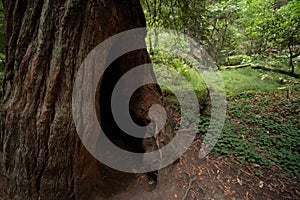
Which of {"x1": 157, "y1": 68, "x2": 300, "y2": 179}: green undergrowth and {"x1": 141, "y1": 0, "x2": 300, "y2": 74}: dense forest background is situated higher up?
{"x1": 141, "y1": 0, "x2": 300, "y2": 74}: dense forest background

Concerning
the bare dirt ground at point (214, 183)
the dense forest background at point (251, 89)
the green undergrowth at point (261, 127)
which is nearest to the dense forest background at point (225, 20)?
the dense forest background at point (251, 89)

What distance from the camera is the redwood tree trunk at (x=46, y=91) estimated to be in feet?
5.89

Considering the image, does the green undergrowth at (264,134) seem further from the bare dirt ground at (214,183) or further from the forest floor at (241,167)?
the bare dirt ground at (214,183)

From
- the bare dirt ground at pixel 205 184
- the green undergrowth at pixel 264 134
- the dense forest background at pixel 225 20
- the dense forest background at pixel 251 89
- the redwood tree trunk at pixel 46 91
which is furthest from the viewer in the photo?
the dense forest background at pixel 225 20

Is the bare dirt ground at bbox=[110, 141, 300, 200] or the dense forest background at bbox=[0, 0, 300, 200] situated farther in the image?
the dense forest background at bbox=[0, 0, 300, 200]

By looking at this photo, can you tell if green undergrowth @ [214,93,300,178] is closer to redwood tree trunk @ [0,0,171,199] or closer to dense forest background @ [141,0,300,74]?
dense forest background @ [141,0,300,74]

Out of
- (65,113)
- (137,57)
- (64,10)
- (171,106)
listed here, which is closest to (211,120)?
(171,106)

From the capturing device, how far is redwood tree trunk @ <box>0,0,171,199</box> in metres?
1.79

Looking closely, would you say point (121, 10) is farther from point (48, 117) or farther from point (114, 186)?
point (114, 186)

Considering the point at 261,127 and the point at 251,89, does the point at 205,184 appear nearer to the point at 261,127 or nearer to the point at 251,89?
the point at 261,127

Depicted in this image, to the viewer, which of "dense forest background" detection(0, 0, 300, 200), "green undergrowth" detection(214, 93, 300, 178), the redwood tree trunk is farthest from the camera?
"green undergrowth" detection(214, 93, 300, 178)

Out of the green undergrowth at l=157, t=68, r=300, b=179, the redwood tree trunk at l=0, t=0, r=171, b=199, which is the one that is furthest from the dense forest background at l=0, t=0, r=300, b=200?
the redwood tree trunk at l=0, t=0, r=171, b=199

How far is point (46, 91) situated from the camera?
71.7 inches

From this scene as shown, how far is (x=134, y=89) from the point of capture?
248 cm
